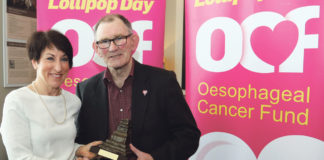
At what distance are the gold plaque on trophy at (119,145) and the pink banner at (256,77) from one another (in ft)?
3.29

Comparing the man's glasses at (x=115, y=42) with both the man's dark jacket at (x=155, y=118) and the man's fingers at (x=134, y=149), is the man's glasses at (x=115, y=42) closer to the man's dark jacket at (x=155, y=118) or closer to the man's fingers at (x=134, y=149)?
the man's dark jacket at (x=155, y=118)

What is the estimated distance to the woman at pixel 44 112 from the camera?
1.44m

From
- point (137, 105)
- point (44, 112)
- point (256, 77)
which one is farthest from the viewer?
point (256, 77)

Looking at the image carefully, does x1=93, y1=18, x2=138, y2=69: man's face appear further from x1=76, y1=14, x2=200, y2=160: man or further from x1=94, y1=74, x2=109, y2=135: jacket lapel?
x1=94, y1=74, x2=109, y2=135: jacket lapel

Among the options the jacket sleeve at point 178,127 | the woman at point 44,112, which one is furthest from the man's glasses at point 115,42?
the jacket sleeve at point 178,127

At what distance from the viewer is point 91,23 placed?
2479 mm

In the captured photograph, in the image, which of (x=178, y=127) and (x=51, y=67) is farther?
(x=178, y=127)

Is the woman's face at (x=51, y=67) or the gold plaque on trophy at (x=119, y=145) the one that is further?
the woman's face at (x=51, y=67)

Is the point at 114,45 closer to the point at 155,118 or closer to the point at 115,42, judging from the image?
the point at 115,42

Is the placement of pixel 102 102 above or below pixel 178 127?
above

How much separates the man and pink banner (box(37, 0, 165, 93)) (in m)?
0.61

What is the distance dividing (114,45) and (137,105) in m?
0.44

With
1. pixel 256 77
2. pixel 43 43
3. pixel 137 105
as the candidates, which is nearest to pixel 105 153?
pixel 137 105

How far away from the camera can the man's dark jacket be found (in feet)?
5.52
